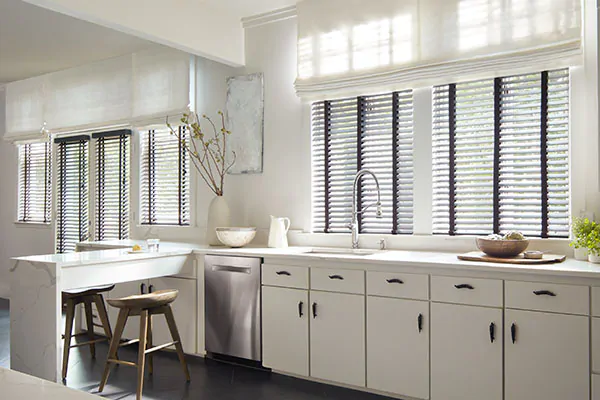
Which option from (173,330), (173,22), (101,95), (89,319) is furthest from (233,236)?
(101,95)

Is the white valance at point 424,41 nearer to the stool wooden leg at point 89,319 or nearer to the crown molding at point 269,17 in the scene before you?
the crown molding at point 269,17

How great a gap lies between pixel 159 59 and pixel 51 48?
47.4 inches

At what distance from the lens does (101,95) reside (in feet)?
19.3

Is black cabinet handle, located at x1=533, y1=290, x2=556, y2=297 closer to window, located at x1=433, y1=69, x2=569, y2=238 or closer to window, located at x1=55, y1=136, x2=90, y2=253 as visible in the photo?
window, located at x1=433, y1=69, x2=569, y2=238

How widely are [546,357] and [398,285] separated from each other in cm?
90

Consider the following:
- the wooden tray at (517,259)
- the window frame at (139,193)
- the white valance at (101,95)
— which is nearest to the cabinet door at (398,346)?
the wooden tray at (517,259)

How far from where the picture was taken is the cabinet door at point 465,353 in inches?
115

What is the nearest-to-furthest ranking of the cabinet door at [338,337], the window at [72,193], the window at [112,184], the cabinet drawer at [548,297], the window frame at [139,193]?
the cabinet drawer at [548,297] → the cabinet door at [338,337] → the window frame at [139,193] → the window at [112,184] → the window at [72,193]

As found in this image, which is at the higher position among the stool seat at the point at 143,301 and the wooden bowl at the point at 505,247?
the wooden bowl at the point at 505,247

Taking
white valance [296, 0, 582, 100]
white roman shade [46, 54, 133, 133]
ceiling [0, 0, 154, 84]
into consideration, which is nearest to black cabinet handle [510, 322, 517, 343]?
white valance [296, 0, 582, 100]

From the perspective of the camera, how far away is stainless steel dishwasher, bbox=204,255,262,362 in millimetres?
3857

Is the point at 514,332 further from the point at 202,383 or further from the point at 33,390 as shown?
the point at 33,390

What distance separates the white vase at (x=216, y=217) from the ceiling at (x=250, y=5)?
1651mm

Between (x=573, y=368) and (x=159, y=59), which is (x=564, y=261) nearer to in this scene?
(x=573, y=368)
